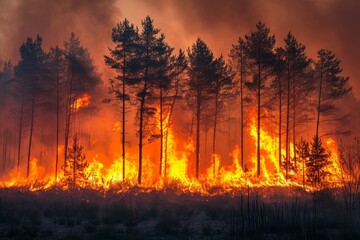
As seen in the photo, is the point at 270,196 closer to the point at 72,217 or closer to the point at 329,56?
the point at 72,217

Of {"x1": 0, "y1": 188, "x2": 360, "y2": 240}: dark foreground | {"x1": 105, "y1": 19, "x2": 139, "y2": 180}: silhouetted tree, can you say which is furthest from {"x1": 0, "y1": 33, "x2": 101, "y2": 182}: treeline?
{"x1": 0, "y1": 188, "x2": 360, "y2": 240}: dark foreground

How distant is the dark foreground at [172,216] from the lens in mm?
13859

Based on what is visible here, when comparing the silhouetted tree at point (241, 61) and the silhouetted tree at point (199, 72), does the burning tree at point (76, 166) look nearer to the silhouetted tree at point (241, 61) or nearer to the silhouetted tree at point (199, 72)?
the silhouetted tree at point (199, 72)

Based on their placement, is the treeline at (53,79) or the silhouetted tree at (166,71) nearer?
the silhouetted tree at (166,71)

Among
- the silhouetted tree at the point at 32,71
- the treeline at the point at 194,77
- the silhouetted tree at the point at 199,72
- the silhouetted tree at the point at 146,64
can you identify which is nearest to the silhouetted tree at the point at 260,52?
the treeline at the point at 194,77

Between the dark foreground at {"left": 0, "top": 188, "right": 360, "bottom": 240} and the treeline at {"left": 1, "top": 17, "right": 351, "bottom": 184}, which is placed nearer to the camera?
the dark foreground at {"left": 0, "top": 188, "right": 360, "bottom": 240}

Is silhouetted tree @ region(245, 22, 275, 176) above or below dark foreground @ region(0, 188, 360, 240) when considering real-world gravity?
above

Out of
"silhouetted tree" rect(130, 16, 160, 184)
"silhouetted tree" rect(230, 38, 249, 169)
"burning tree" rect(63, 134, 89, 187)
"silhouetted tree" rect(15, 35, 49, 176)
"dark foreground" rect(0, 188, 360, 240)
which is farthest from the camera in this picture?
"silhouetted tree" rect(15, 35, 49, 176)

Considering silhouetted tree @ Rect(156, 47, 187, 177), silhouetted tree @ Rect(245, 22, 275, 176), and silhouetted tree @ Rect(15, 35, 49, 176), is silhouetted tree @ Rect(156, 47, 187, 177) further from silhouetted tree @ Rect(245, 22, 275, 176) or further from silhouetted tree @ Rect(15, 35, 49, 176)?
silhouetted tree @ Rect(15, 35, 49, 176)

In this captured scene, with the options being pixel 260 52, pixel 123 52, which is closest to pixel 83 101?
pixel 123 52

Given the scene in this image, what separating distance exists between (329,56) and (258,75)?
776 cm

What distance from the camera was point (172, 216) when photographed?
17016mm

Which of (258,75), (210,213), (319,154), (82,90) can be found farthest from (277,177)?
(82,90)

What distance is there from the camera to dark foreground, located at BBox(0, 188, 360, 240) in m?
13.9
